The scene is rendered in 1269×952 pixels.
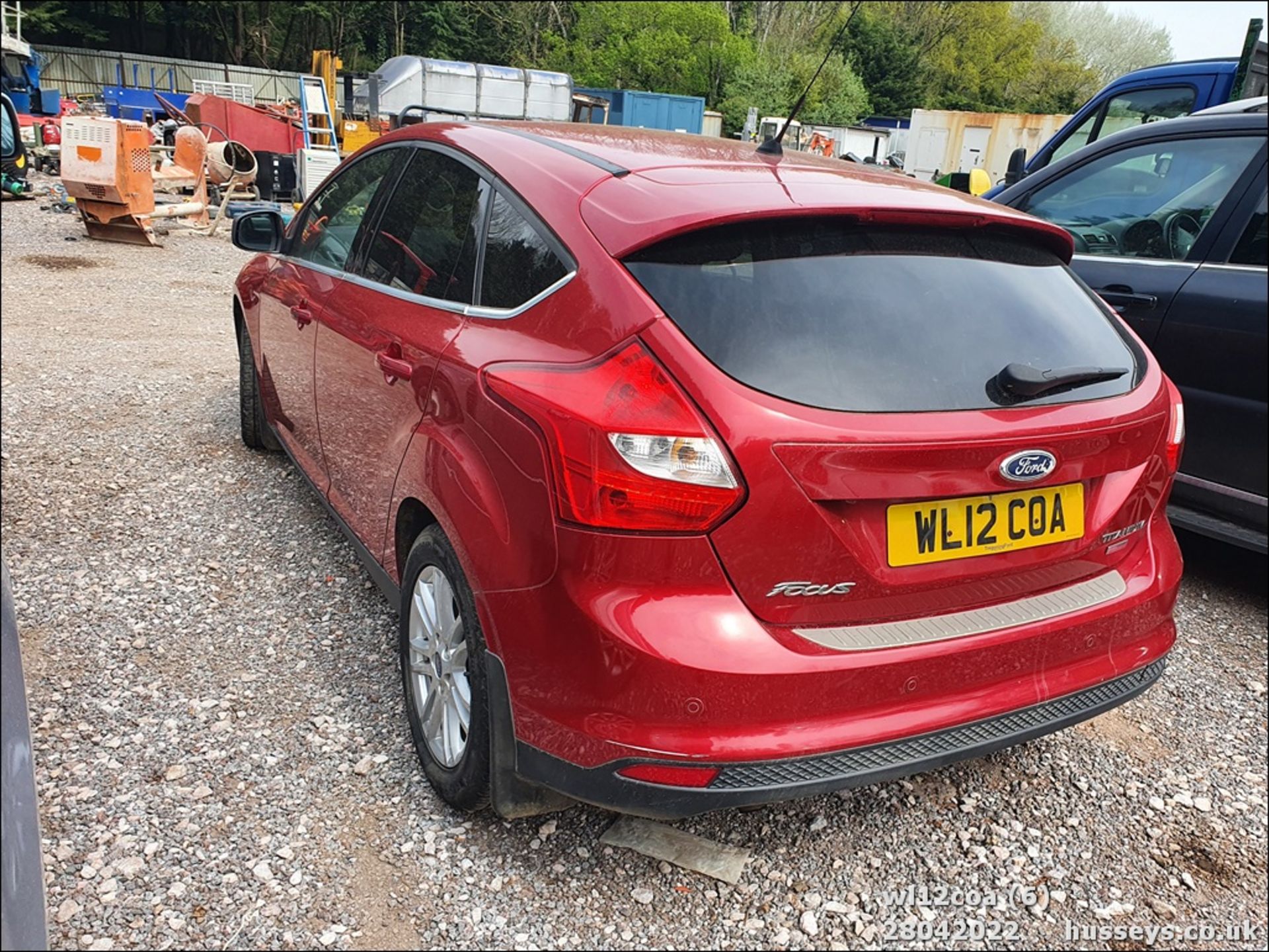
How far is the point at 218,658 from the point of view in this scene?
9.94ft

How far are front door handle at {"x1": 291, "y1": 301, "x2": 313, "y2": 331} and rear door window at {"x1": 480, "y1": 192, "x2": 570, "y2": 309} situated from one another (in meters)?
1.27

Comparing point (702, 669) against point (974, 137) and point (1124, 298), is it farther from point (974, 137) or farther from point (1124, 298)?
point (974, 137)

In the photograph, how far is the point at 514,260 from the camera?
2.28 metres

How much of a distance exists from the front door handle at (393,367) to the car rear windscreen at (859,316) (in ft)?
2.69

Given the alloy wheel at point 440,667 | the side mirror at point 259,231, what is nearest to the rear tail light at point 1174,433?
the alloy wheel at point 440,667

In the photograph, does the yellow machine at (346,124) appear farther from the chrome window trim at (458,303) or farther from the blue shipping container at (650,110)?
the chrome window trim at (458,303)

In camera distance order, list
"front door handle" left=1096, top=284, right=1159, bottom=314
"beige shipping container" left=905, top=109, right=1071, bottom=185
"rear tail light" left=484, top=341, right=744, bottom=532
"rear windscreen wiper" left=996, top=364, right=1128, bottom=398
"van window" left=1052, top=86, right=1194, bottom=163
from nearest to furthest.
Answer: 1. "rear tail light" left=484, top=341, right=744, bottom=532
2. "rear windscreen wiper" left=996, top=364, right=1128, bottom=398
3. "front door handle" left=1096, top=284, right=1159, bottom=314
4. "van window" left=1052, top=86, right=1194, bottom=163
5. "beige shipping container" left=905, top=109, right=1071, bottom=185

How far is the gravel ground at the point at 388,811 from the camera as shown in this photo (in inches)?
82.9

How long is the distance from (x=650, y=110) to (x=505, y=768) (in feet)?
110

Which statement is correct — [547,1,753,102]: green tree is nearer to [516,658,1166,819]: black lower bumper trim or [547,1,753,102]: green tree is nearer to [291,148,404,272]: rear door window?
[291,148,404,272]: rear door window

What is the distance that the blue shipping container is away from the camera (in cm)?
3241

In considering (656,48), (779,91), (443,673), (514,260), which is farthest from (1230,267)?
(779,91)

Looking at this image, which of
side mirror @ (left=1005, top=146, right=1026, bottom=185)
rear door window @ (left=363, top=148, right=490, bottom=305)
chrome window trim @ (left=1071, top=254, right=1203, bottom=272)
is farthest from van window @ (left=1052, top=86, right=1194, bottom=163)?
rear door window @ (left=363, top=148, right=490, bottom=305)

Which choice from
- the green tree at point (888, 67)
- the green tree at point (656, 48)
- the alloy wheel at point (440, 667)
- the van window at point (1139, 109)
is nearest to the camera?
the alloy wheel at point (440, 667)
